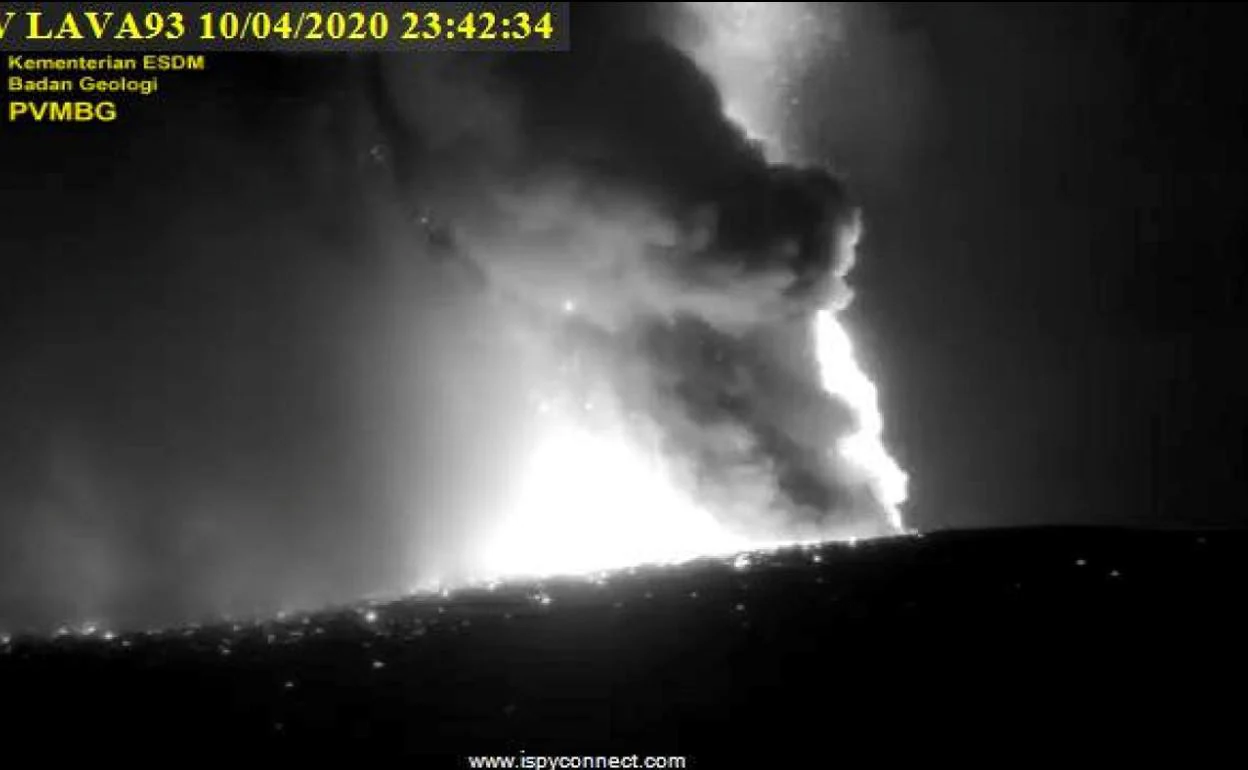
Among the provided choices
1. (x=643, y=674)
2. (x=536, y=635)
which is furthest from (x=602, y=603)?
(x=643, y=674)

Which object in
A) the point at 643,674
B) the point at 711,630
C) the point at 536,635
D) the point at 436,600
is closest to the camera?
the point at 643,674

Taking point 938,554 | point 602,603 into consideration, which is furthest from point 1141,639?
point 602,603

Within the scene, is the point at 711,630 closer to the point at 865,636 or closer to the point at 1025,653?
the point at 865,636

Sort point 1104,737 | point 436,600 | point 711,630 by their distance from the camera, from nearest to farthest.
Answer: point 1104,737 < point 711,630 < point 436,600

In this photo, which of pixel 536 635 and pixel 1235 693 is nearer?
pixel 1235 693

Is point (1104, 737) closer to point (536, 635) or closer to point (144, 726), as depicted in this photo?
point (536, 635)

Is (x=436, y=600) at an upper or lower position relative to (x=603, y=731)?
upper

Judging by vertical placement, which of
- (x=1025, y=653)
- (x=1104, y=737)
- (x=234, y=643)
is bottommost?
(x=1104, y=737)
